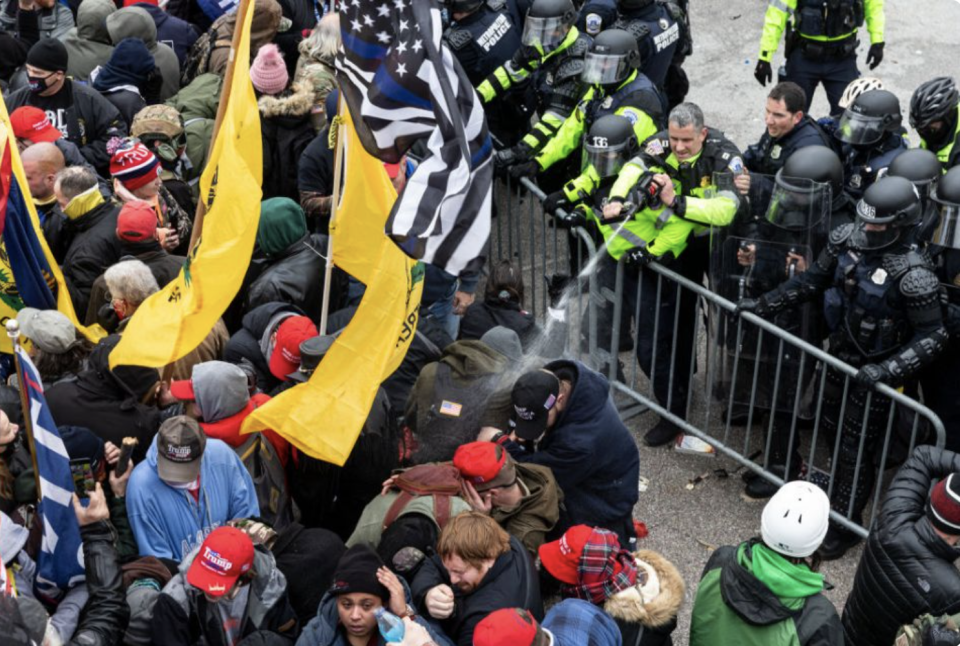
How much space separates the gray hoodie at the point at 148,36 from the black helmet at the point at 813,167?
16.5 feet

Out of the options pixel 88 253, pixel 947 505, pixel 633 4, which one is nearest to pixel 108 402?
pixel 88 253

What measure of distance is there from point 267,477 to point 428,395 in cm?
100

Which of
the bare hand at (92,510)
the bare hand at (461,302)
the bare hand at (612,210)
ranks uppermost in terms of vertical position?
the bare hand at (92,510)

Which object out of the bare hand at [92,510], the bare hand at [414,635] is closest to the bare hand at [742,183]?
the bare hand at [414,635]

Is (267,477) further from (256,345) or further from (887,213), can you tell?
(887,213)

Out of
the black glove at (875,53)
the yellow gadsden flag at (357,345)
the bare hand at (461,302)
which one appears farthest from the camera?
the black glove at (875,53)

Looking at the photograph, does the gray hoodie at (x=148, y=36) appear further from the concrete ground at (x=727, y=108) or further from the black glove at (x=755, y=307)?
the black glove at (x=755, y=307)

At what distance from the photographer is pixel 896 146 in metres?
8.60

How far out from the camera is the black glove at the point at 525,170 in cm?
928

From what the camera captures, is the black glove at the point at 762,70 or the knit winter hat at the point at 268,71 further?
the black glove at the point at 762,70

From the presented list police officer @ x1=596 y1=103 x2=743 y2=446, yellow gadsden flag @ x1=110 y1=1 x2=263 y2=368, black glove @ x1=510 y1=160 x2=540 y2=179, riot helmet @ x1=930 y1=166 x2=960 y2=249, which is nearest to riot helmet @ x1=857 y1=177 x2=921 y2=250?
riot helmet @ x1=930 y1=166 x2=960 y2=249

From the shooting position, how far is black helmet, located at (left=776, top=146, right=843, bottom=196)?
7.75 metres

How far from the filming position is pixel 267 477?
249 inches

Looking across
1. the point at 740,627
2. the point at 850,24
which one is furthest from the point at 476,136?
the point at 850,24
